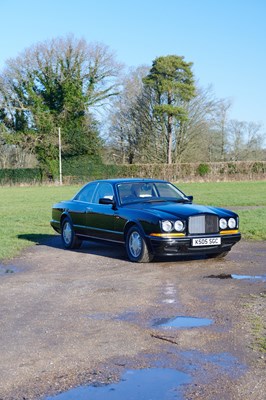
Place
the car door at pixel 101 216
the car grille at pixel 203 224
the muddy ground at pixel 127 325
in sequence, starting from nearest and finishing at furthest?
1. the muddy ground at pixel 127 325
2. the car grille at pixel 203 224
3. the car door at pixel 101 216

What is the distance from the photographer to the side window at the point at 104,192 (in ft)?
39.3

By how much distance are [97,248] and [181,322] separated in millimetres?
6954

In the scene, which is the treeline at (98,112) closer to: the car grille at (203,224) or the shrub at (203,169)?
the shrub at (203,169)

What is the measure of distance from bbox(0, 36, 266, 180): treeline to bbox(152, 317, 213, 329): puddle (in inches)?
2097

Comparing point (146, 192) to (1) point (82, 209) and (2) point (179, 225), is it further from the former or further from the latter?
(2) point (179, 225)

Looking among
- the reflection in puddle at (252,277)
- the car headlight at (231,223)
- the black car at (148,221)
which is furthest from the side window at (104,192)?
the reflection in puddle at (252,277)

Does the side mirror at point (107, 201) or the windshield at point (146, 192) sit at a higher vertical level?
the windshield at point (146, 192)

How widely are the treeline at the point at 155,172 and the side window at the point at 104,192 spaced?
44352 millimetres

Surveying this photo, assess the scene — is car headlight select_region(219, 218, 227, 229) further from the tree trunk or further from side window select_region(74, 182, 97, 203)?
the tree trunk

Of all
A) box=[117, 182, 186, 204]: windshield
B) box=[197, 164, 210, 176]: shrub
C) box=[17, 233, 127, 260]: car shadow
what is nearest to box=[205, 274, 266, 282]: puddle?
box=[17, 233, 127, 260]: car shadow

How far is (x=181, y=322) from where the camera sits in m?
6.36

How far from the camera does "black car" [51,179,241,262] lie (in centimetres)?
1028

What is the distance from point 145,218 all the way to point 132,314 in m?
3.79

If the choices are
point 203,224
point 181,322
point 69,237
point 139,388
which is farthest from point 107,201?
point 139,388
